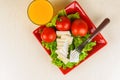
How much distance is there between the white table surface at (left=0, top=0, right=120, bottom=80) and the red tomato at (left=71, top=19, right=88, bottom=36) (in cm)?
6

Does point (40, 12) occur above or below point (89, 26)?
above

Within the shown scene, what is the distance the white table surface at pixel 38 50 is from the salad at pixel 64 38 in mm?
45

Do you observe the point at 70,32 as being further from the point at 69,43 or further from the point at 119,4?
the point at 119,4

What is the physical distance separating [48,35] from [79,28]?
11 centimetres

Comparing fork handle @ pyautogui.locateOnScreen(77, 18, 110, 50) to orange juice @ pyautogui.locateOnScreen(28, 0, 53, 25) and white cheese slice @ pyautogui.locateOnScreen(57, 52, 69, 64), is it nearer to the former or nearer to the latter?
white cheese slice @ pyautogui.locateOnScreen(57, 52, 69, 64)

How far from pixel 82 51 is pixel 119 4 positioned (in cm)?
23

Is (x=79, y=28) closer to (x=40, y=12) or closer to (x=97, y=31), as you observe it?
(x=97, y=31)

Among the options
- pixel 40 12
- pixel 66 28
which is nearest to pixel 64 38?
pixel 66 28

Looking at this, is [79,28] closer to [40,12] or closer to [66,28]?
[66,28]

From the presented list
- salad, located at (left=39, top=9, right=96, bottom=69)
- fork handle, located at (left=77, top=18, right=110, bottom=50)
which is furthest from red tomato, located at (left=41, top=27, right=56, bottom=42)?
fork handle, located at (left=77, top=18, right=110, bottom=50)

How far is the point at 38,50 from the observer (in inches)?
46.7

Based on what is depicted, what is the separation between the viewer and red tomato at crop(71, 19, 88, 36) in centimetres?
112

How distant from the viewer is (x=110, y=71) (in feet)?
3.82

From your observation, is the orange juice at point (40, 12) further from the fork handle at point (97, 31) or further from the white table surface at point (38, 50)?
the fork handle at point (97, 31)
